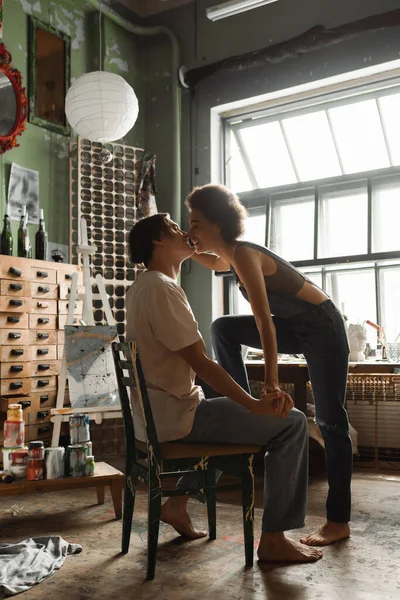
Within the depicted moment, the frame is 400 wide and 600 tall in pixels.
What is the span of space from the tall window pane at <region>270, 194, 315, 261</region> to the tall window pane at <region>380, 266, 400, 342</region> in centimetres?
73

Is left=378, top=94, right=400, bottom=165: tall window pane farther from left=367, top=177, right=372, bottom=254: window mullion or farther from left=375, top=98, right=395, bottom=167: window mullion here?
left=367, top=177, right=372, bottom=254: window mullion

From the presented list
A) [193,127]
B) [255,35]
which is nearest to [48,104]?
[193,127]

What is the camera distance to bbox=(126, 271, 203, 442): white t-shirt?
220 cm

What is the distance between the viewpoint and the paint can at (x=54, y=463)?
299cm

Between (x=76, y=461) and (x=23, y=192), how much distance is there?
2.79 meters

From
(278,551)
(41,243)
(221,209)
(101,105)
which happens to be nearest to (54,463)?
(278,551)

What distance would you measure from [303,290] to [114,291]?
3390mm

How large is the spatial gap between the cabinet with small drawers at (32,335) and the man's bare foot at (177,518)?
2.09m

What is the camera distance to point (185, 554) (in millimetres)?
2459

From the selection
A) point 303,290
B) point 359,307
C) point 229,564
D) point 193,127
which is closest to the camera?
point 229,564

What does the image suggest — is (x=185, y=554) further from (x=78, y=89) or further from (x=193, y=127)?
(x=193, y=127)

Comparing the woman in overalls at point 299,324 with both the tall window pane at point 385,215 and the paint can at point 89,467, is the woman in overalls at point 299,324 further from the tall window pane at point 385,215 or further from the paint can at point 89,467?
the tall window pane at point 385,215

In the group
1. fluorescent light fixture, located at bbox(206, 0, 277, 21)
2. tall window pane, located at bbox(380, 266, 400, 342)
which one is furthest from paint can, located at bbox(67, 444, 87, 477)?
fluorescent light fixture, located at bbox(206, 0, 277, 21)

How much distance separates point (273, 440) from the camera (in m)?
2.28
